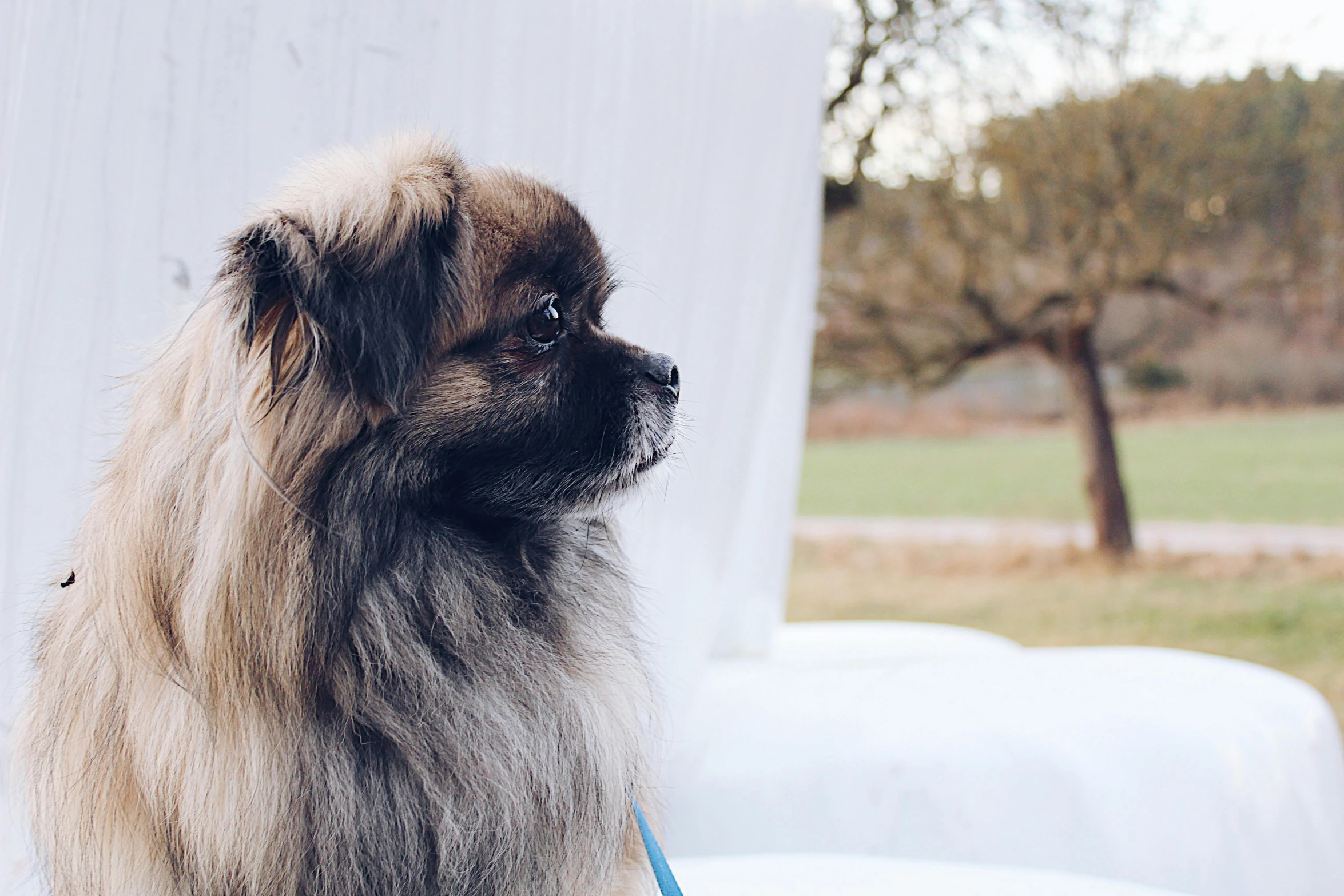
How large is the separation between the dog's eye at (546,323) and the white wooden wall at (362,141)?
0.26m

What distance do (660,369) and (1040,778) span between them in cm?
112

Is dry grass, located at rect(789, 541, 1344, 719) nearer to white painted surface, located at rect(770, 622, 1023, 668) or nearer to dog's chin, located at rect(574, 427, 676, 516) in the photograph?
white painted surface, located at rect(770, 622, 1023, 668)

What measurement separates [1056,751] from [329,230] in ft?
4.86

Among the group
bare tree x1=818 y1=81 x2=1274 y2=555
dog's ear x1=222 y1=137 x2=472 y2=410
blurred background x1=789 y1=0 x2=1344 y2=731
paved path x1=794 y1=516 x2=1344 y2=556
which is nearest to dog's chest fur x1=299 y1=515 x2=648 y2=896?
dog's ear x1=222 y1=137 x2=472 y2=410

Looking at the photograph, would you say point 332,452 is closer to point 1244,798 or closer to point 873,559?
point 1244,798

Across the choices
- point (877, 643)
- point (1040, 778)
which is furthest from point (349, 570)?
point (877, 643)

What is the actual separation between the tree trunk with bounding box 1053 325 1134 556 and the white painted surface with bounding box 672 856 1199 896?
619 cm

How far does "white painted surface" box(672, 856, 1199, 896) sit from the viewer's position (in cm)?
118

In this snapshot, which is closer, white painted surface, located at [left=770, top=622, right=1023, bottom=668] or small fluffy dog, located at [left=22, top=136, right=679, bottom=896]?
small fluffy dog, located at [left=22, top=136, right=679, bottom=896]

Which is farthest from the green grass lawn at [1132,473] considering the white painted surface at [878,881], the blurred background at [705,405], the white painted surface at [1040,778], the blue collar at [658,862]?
the blue collar at [658,862]

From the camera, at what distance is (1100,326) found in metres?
7.19

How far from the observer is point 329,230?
85 centimetres

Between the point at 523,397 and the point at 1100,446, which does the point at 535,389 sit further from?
the point at 1100,446

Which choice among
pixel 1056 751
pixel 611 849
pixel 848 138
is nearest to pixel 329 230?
pixel 611 849
